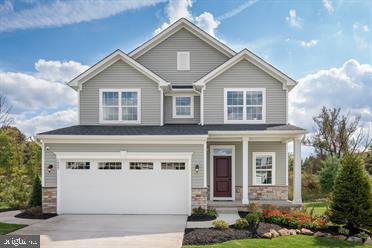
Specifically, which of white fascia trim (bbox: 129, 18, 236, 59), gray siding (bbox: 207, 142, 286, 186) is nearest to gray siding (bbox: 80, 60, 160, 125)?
white fascia trim (bbox: 129, 18, 236, 59)

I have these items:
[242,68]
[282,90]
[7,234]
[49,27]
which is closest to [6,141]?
[49,27]

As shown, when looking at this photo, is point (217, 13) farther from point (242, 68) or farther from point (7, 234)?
point (7, 234)

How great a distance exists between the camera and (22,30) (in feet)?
53.6

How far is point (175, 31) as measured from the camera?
18375 millimetres

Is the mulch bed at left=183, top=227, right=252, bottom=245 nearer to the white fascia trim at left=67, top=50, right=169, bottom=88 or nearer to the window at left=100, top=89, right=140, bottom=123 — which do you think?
the window at left=100, top=89, right=140, bottom=123

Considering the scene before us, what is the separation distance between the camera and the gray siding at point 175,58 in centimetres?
1809

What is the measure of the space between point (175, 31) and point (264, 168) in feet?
28.6

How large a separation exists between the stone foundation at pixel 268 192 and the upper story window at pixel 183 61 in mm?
7139

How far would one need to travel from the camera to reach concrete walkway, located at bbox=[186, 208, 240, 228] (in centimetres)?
1171

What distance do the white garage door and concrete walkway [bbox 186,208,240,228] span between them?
156 centimetres

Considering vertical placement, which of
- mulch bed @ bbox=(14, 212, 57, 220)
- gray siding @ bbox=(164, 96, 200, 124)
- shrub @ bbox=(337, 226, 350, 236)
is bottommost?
mulch bed @ bbox=(14, 212, 57, 220)

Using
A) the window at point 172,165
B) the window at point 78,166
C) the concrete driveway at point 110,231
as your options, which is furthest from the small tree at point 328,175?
the window at point 78,166

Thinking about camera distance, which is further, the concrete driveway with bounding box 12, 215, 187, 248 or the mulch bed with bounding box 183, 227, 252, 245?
the mulch bed with bounding box 183, 227, 252, 245

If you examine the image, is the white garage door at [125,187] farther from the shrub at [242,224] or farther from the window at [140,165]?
the shrub at [242,224]
